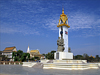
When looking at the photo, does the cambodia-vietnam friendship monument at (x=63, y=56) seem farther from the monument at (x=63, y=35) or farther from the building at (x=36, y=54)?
the building at (x=36, y=54)

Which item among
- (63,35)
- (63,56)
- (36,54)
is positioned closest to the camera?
(63,56)

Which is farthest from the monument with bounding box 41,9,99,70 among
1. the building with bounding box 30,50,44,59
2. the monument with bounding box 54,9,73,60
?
the building with bounding box 30,50,44,59

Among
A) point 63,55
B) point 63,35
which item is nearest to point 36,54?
point 63,35

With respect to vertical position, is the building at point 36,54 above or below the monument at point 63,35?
below

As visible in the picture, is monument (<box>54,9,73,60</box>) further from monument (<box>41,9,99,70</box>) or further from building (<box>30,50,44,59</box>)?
building (<box>30,50,44,59</box>)

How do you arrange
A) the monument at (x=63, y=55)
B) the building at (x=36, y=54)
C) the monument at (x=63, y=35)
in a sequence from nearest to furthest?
the monument at (x=63, y=55)
the monument at (x=63, y=35)
the building at (x=36, y=54)

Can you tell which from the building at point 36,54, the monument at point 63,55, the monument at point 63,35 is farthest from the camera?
the building at point 36,54

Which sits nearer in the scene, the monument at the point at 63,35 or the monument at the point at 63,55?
the monument at the point at 63,55

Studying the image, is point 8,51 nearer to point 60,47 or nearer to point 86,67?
point 60,47

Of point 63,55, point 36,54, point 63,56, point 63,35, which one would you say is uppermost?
point 63,35

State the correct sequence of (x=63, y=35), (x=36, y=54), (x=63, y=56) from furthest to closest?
(x=36, y=54) < (x=63, y=35) < (x=63, y=56)

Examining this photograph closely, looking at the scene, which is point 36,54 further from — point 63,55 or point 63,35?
point 63,55

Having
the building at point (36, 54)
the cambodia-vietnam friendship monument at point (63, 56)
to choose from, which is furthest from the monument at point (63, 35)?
the building at point (36, 54)

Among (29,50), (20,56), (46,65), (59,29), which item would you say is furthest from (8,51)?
(46,65)
